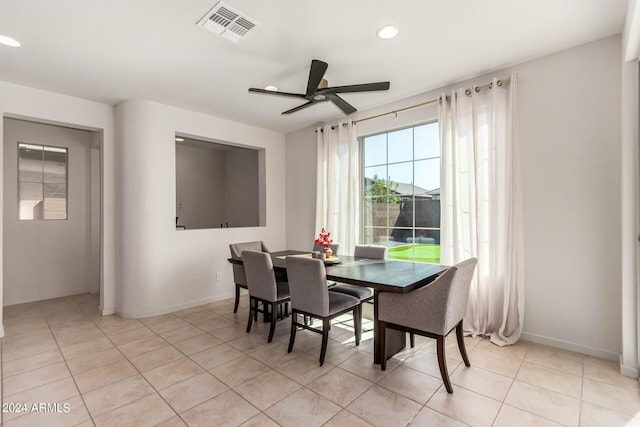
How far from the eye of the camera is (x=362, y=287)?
304cm

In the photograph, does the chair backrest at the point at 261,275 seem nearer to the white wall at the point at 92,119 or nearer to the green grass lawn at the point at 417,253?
the green grass lawn at the point at 417,253

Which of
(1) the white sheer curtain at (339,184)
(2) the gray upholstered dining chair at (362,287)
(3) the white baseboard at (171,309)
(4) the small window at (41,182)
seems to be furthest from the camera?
(4) the small window at (41,182)

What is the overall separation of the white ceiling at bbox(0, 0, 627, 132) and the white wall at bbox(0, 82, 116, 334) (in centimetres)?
16

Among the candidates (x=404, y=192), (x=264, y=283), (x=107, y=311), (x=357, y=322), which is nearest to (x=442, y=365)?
(x=357, y=322)

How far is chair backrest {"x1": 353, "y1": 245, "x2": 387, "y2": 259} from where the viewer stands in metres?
3.48

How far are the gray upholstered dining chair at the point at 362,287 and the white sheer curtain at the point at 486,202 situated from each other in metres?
0.68

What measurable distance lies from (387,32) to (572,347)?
10.2 ft

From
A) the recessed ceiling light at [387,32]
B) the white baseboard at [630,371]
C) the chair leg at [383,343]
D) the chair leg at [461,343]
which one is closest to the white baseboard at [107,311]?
the chair leg at [383,343]

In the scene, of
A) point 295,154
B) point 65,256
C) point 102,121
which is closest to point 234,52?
point 102,121

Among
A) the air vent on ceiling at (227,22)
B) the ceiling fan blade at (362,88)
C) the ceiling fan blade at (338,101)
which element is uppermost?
the air vent on ceiling at (227,22)

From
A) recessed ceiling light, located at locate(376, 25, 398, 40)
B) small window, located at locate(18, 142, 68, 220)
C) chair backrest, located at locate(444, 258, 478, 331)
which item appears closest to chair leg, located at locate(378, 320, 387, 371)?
chair backrest, located at locate(444, 258, 478, 331)

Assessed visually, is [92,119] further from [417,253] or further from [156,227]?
[417,253]

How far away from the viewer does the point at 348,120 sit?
4.40 m

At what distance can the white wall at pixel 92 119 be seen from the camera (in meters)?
3.30
